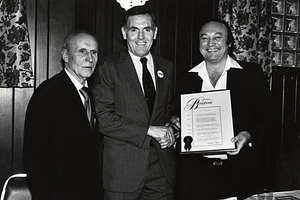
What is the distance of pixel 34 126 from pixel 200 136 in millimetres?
1043

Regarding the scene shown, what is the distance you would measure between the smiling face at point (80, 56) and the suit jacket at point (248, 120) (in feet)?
2.99

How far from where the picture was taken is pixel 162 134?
2.31 m

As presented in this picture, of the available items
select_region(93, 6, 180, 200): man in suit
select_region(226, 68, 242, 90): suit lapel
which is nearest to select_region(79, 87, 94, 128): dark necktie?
select_region(93, 6, 180, 200): man in suit

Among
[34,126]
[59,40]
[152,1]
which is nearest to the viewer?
[34,126]

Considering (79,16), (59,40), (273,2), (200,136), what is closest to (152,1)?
(79,16)

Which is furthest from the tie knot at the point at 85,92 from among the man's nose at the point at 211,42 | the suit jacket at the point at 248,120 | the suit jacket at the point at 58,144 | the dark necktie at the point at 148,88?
the man's nose at the point at 211,42

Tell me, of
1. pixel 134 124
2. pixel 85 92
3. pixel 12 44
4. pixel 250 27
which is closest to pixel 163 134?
pixel 134 124

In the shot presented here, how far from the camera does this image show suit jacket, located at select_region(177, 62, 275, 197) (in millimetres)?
2350

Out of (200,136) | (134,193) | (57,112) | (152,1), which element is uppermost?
(152,1)

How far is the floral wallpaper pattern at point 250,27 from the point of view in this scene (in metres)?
3.81

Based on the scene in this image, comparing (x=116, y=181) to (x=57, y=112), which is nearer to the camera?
(x=57, y=112)

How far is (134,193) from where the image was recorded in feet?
7.53

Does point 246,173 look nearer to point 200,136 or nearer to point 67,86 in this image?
point 200,136

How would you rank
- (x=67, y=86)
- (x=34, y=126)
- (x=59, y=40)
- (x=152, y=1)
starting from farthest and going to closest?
(x=152, y=1) → (x=59, y=40) → (x=67, y=86) → (x=34, y=126)
